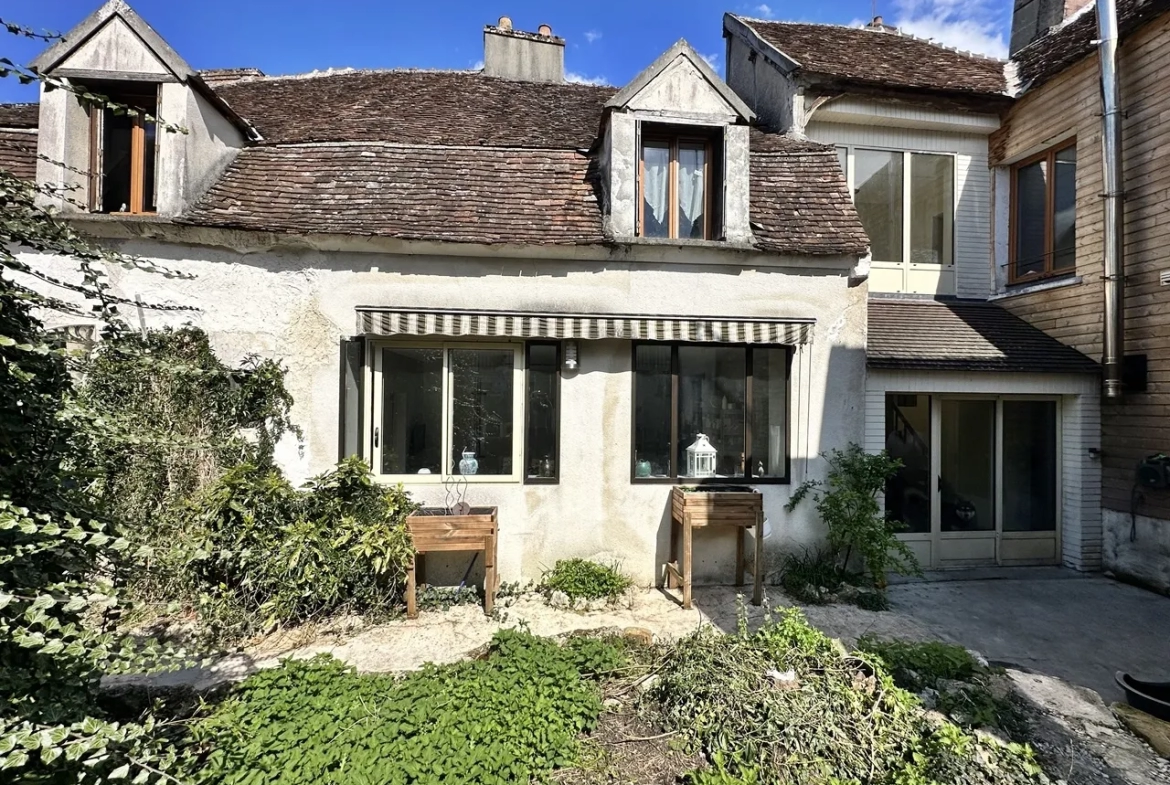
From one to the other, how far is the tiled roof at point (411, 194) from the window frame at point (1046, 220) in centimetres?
1045

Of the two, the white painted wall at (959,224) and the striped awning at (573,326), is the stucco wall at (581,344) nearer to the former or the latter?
the striped awning at (573,326)

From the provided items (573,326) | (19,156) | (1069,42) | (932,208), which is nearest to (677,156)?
(573,326)

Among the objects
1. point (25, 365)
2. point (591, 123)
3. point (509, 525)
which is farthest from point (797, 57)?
point (25, 365)

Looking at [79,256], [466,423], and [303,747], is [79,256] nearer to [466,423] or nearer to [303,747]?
[303,747]

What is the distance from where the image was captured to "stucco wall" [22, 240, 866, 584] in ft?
27.7

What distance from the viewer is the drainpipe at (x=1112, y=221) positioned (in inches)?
394

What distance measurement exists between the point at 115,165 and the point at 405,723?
392 inches

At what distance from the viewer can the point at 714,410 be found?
949cm

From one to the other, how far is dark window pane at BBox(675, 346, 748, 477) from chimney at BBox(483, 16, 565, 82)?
11.1 metres

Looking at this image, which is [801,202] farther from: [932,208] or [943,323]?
[932,208]

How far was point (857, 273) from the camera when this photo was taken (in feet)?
30.2

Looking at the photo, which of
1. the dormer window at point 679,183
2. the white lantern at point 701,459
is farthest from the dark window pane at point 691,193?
the white lantern at point 701,459

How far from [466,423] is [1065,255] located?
1332cm

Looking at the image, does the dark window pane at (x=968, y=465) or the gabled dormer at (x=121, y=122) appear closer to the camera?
the gabled dormer at (x=121, y=122)
